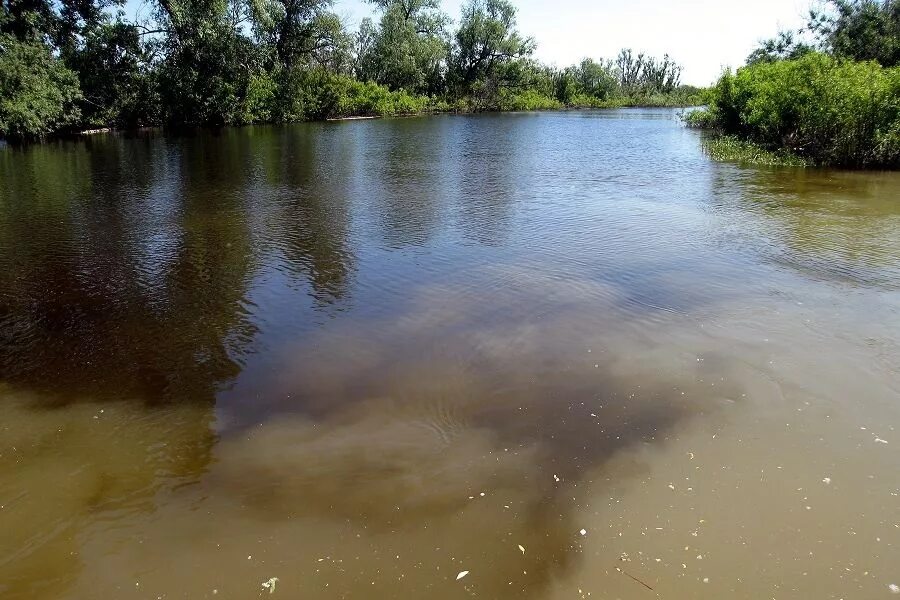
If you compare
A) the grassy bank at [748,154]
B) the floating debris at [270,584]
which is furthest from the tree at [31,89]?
the floating debris at [270,584]

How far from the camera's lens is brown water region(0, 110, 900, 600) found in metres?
4.11

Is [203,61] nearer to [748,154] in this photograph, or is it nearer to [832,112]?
[748,154]

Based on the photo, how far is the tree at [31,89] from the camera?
93.5 feet

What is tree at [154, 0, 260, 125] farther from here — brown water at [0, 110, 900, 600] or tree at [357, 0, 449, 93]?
brown water at [0, 110, 900, 600]

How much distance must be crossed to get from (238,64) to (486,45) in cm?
4188

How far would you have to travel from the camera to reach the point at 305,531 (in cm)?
434

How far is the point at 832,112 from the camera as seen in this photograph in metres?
19.7

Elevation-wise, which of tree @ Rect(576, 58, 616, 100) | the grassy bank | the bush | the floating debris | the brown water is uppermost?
tree @ Rect(576, 58, 616, 100)

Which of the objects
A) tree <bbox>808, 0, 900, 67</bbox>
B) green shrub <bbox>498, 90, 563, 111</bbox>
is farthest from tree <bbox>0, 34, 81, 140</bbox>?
green shrub <bbox>498, 90, 563, 111</bbox>

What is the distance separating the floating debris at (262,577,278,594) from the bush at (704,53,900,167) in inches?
865

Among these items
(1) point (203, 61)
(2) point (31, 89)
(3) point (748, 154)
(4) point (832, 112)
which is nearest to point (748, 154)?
(3) point (748, 154)

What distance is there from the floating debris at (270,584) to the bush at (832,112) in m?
22.0

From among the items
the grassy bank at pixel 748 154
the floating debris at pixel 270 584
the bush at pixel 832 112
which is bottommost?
the floating debris at pixel 270 584

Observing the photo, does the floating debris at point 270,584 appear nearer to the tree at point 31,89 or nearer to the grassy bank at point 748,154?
the grassy bank at point 748,154
